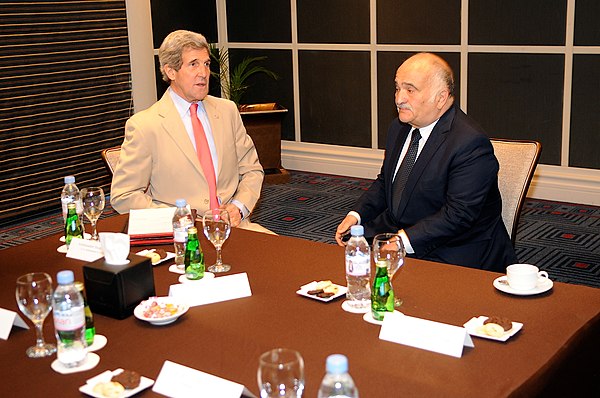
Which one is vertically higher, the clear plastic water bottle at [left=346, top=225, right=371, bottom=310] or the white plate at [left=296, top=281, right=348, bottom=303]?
the clear plastic water bottle at [left=346, top=225, right=371, bottom=310]

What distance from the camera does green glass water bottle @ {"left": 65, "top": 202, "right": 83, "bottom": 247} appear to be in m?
2.98

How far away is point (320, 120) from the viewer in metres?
7.66

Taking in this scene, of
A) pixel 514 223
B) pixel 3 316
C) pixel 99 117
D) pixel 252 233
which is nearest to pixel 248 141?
pixel 252 233

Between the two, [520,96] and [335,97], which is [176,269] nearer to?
[520,96]

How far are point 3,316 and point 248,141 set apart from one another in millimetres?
1931

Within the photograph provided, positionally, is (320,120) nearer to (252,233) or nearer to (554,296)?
(252,233)

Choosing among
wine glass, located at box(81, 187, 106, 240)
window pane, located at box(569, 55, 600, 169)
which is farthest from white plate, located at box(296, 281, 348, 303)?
window pane, located at box(569, 55, 600, 169)

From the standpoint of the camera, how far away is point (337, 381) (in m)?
1.48

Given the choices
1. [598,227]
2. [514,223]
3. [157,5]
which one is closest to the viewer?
[514,223]

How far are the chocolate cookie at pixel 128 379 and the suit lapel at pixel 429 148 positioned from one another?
5.57 ft

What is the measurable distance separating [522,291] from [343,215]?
3808 millimetres

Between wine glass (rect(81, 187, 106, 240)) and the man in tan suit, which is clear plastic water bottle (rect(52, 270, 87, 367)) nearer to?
wine glass (rect(81, 187, 106, 240))

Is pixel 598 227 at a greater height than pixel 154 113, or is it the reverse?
pixel 154 113

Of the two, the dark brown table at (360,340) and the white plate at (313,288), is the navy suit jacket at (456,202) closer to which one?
the dark brown table at (360,340)
